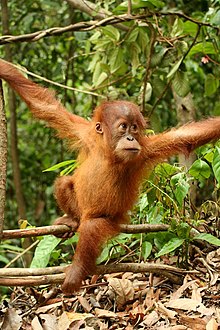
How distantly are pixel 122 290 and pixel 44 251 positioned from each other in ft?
2.07

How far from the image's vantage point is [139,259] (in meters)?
4.22

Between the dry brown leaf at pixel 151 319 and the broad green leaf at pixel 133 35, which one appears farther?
the broad green leaf at pixel 133 35

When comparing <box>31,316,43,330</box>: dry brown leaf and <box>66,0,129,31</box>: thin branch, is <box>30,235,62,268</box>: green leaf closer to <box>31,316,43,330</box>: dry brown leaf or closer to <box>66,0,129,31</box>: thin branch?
<box>31,316,43,330</box>: dry brown leaf

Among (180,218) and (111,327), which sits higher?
(180,218)

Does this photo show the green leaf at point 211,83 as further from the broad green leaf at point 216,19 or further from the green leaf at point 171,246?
the green leaf at point 171,246

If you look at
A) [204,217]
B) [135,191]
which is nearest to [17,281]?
[135,191]

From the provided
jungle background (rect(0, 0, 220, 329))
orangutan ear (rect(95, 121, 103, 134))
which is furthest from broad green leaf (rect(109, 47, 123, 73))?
orangutan ear (rect(95, 121, 103, 134))

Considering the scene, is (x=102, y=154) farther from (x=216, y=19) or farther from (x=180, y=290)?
(x=216, y=19)

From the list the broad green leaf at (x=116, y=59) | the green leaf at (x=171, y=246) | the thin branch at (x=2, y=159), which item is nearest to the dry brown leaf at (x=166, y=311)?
the green leaf at (x=171, y=246)

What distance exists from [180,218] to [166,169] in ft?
1.30

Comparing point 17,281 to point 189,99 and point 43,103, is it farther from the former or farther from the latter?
point 189,99

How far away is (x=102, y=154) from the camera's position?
4.22m

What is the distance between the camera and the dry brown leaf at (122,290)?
388 cm

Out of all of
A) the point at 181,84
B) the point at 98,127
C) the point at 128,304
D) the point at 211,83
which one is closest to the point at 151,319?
the point at 128,304
